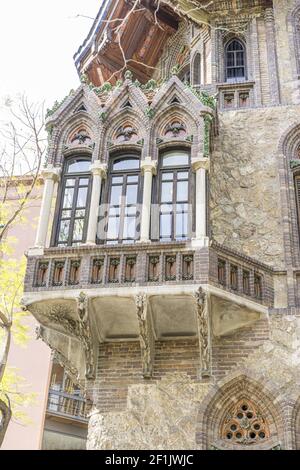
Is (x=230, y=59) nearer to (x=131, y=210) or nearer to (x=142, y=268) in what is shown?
(x=131, y=210)

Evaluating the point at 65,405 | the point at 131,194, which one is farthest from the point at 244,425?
the point at 65,405

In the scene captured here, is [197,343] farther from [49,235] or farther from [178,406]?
[49,235]

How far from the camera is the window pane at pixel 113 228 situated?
12.6 m

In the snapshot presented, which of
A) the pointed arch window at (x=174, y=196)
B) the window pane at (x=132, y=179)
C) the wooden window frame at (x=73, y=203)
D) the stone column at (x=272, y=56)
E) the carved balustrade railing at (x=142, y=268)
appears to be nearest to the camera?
the carved balustrade railing at (x=142, y=268)

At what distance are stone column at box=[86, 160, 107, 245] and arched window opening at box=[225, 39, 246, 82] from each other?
545 cm

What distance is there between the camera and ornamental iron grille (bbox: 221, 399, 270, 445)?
11352mm

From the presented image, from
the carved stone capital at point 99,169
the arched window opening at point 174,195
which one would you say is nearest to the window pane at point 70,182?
the carved stone capital at point 99,169

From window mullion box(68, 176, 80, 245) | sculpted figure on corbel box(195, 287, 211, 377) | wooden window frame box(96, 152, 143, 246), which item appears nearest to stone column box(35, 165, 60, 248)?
window mullion box(68, 176, 80, 245)

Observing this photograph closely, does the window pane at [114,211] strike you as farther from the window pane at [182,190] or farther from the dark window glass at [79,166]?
the window pane at [182,190]

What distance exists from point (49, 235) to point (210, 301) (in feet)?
12.6

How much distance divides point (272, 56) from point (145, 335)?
864 centimetres

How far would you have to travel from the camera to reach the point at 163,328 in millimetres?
12164

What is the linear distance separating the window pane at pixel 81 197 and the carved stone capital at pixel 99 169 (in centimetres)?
43
